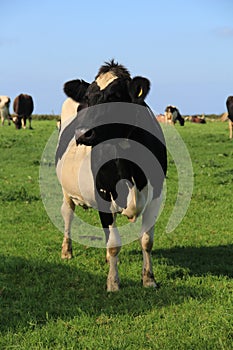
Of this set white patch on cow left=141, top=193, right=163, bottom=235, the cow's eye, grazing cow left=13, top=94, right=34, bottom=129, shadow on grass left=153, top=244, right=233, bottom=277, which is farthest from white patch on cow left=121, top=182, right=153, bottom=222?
grazing cow left=13, top=94, right=34, bottom=129

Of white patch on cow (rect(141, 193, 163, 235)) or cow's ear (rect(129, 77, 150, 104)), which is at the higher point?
cow's ear (rect(129, 77, 150, 104))

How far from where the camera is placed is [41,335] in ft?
16.2

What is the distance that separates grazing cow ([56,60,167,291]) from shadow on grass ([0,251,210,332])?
30cm

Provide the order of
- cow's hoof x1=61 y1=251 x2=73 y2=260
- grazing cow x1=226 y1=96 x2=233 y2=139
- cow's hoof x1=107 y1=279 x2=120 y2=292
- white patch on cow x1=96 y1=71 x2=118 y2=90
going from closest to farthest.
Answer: white patch on cow x1=96 y1=71 x2=118 y2=90 < cow's hoof x1=107 y1=279 x2=120 y2=292 < cow's hoof x1=61 y1=251 x2=73 y2=260 < grazing cow x1=226 y1=96 x2=233 y2=139

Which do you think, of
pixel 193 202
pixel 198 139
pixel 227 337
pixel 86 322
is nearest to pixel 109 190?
pixel 86 322

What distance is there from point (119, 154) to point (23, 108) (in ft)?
95.4

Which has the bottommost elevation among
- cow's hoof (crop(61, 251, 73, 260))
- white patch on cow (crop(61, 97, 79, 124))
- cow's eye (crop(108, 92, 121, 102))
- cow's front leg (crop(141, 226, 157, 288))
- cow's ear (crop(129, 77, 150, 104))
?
cow's hoof (crop(61, 251, 73, 260))

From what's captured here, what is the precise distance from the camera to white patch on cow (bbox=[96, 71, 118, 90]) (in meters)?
5.90

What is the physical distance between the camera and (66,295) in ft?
20.0

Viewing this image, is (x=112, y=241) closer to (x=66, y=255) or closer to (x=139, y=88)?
(x=66, y=255)

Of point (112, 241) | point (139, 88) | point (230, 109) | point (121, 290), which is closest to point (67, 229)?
point (112, 241)

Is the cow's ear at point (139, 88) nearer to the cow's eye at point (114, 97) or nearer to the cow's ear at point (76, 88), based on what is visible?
the cow's eye at point (114, 97)

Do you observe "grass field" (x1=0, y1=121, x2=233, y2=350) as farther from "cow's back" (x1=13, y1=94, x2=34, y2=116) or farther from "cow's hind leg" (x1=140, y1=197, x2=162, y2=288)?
"cow's back" (x1=13, y1=94, x2=34, y2=116)

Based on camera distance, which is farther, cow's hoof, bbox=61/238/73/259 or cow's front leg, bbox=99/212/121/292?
cow's hoof, bbox=61/238/73/259
